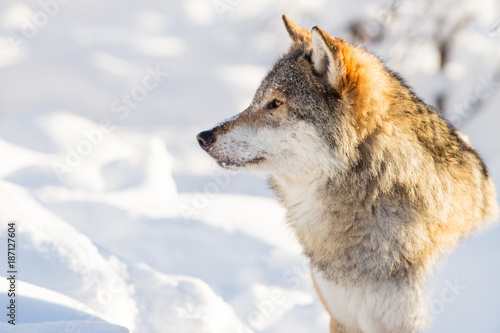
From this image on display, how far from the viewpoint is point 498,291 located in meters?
2.53

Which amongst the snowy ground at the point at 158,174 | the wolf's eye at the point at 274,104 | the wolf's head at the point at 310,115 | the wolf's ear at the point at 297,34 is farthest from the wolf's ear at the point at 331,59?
the snowy ground at the point at 158,174

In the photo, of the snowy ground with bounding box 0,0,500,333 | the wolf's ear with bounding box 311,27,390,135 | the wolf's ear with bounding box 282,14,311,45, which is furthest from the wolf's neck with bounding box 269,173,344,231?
the wolf's ear with bounding box 282,14,311,45

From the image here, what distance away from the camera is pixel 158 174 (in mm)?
7117

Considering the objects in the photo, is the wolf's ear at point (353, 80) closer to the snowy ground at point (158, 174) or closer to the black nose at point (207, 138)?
the black nose at point (207, 138)

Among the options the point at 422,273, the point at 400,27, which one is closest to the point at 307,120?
the point at 422,273

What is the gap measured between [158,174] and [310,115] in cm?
478

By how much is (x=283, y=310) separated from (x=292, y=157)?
2.44 meters

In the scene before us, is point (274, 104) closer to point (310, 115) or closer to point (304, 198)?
point (310, 115)

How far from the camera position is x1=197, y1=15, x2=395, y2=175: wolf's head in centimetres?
260

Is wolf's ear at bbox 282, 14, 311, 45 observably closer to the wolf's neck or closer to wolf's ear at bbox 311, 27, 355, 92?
wolf's ear at bbox 311, 27, 355, 92

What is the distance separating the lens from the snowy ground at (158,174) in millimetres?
3543

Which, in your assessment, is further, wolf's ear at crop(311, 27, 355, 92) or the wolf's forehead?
the wolf's forehead

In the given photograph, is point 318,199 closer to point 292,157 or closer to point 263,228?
point 292,157

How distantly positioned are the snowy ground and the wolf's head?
357 mm
